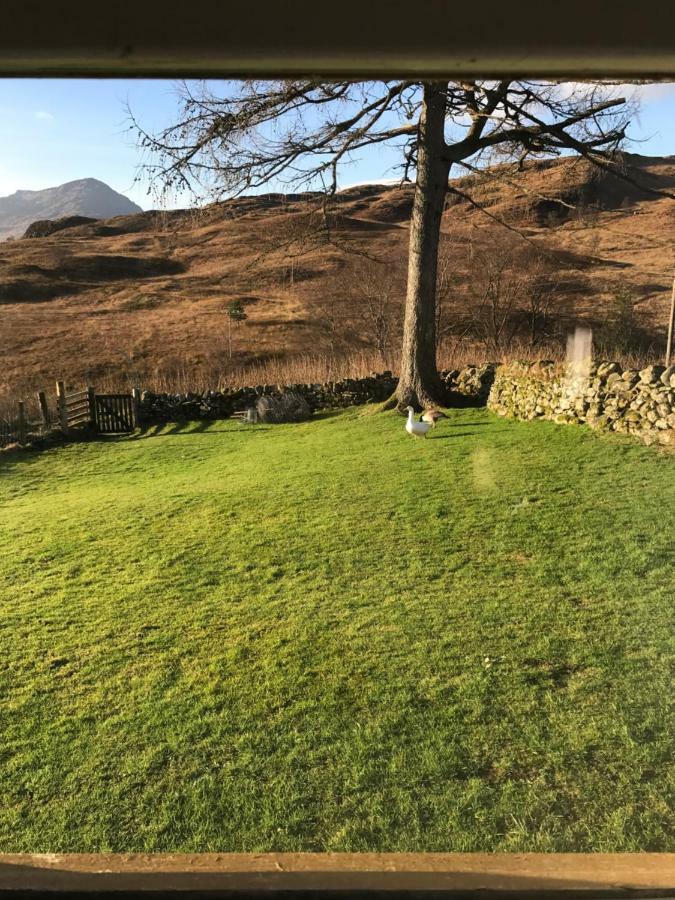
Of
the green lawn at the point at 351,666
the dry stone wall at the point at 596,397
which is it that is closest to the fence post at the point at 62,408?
the green lawn at the point at 351,666

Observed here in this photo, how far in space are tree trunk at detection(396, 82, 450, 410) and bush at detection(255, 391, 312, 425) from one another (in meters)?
2.26

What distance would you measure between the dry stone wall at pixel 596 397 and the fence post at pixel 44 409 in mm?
9156

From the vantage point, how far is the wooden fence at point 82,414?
14.6 metres

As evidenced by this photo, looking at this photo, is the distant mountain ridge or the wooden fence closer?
the wooden fence

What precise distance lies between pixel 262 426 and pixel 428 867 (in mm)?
13264

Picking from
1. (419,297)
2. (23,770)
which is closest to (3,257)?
(419,297)

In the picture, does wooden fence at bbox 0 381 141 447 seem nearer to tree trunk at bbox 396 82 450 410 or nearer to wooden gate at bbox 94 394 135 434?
wooden gate at bbox 94 394 135 434

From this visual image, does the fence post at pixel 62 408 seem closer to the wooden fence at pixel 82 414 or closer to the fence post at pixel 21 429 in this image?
the wooden fence at pixel 82 414

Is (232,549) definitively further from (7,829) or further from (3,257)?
(3,257)

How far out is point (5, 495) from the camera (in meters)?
10.1

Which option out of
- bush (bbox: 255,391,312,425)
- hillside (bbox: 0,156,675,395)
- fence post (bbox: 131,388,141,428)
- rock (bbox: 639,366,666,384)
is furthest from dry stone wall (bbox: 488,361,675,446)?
fence post (bbox: 131,388,141,428)

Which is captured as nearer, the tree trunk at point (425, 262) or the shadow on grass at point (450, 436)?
the shadow on grass at point (450, 436)

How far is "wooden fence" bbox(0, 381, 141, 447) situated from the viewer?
14562mm

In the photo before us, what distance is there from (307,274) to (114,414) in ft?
104
